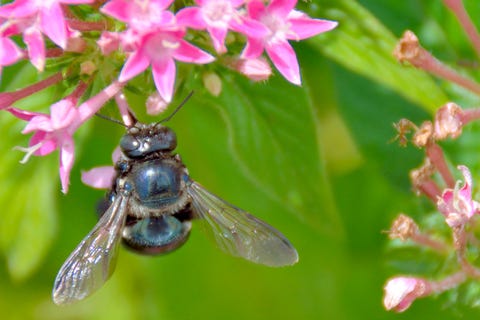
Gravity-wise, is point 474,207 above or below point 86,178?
above

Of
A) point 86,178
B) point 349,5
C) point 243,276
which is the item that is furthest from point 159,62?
point 243,276

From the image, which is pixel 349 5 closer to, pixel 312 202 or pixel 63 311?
pixel 312 202

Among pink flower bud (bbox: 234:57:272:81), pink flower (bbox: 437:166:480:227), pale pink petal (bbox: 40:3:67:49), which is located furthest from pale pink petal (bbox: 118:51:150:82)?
pink flower (bbox: 437:166:480:227)

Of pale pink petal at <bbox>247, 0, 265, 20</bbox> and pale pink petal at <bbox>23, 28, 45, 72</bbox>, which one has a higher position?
pale pink petal at <bbox>247, 0, 265, 20</bbox>

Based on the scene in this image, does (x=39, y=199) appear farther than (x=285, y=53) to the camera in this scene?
Yes

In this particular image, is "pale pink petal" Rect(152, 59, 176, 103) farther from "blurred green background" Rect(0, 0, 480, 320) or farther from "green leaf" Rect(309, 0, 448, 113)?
"green leaf" Rect(309, 0, 448, 113)

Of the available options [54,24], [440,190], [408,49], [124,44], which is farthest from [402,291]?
[54,24]

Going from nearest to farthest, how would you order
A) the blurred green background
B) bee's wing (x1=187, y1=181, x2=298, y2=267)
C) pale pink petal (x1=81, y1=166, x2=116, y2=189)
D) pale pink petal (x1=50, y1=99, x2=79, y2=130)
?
pale pink petal (x1=50, y1=99, x2=79, y2=130) < bee's wing (x1=187, y1=181, x2=298, y2=267) < pale pink petal (x1=81, y1=166, x2=116, y2=189) < the blurred green background
